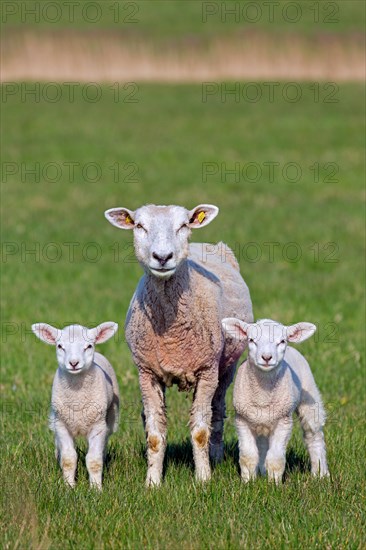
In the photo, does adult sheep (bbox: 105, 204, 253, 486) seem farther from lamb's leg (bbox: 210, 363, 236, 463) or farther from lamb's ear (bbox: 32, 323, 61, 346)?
lamb's leg (bbox: 210, 363, 236, 463)

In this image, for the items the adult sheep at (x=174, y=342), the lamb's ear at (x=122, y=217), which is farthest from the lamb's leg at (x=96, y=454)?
the lamb's ear at (x=122, y=217)

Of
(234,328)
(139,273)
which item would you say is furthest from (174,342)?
(139,273)

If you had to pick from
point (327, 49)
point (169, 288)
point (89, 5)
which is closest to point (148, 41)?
point (327, 49)

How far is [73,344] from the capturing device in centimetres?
685

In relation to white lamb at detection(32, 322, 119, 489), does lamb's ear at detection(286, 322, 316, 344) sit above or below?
above

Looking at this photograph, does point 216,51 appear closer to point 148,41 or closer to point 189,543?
point 148,41

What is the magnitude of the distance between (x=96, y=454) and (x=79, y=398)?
408 mm

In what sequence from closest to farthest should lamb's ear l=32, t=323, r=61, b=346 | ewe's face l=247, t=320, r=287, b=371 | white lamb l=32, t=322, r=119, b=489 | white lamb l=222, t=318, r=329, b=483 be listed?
ewe's face l=247, t=320, r=287, b=371 < white lamb l=222, t=318, r=329, b=483 < white lamb l=32, t=322, r=119, b=489 < lamb's ear l=32, t=323, r=61, b=346

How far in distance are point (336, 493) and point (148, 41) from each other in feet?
120

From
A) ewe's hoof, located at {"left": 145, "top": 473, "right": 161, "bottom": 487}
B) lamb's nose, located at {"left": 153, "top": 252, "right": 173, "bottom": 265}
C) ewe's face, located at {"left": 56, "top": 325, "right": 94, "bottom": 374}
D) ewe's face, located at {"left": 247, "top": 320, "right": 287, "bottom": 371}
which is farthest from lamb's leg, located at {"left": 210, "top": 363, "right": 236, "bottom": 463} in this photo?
lamb's nose, located at {"left": 153, "top": 252, "right": 173, "bottom": 265}

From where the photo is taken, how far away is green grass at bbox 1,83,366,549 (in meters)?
5.95

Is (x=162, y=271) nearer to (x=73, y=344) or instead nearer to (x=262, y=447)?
(x=73, y=344)

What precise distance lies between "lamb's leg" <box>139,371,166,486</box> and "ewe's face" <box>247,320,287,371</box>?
814mm

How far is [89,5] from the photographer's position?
172ft
